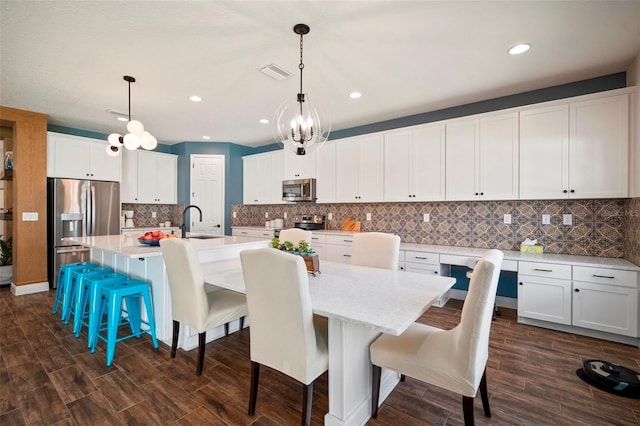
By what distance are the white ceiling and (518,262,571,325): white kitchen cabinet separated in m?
1.96

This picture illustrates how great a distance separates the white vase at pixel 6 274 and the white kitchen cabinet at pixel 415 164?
5943 millimetres

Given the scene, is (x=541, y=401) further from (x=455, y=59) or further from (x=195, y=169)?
(x=195, y=169)

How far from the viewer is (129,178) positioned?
5652 millimetres

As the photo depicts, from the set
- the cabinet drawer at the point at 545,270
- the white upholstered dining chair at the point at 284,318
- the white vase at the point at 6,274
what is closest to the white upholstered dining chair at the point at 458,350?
the white upholstered dining chair at the point at 284,318

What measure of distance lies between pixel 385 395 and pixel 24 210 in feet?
17.2

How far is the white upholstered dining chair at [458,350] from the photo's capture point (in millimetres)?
1341

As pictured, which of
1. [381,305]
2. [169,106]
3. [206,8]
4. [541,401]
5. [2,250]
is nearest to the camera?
[381,305]

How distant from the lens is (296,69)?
2926 millimetres

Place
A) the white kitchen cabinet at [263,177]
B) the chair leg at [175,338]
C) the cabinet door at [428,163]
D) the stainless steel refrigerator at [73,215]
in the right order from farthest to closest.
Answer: the white kitchen cabinet at [263,177], the stainless steel refrigerator at [73,215], the cabinet door at [428,163], the chair leg at [175,338]

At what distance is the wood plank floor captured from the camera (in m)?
1.75

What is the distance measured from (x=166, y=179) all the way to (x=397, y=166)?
4687 millimetres

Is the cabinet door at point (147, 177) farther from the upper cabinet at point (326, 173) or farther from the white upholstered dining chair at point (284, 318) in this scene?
the white upholstered dining chair at point (284, 318)

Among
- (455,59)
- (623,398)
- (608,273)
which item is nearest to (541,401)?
(623,398)

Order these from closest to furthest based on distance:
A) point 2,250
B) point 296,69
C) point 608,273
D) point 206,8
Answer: point 206,8 < point 608,273 < point 296,69 < point 2,250
